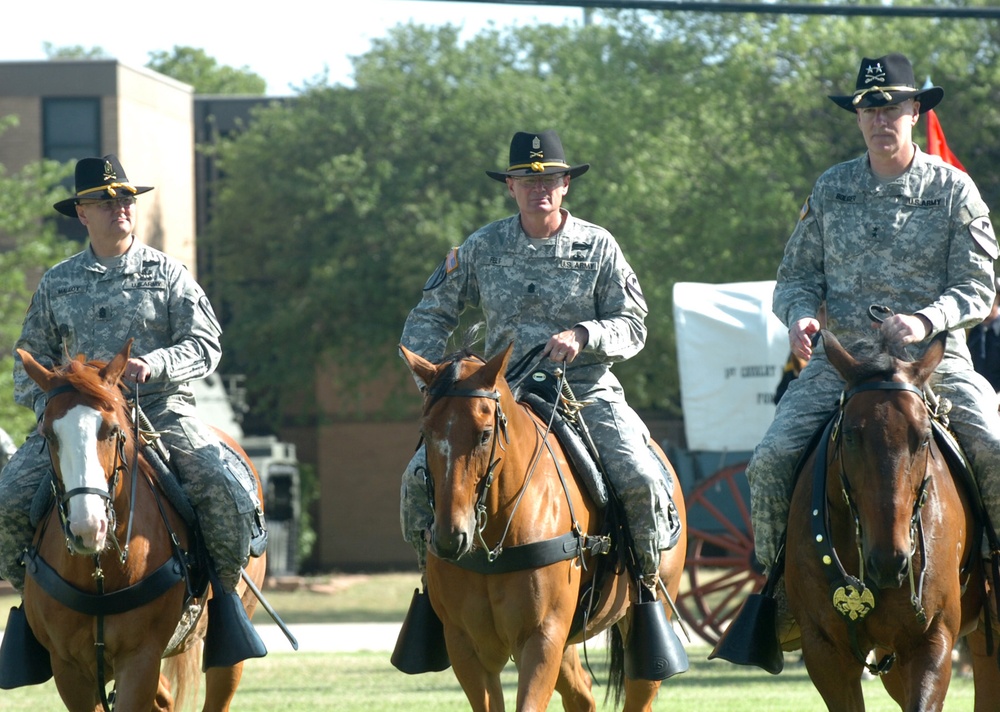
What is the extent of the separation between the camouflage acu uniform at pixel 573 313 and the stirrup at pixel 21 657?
190 cm

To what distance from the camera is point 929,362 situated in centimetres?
612

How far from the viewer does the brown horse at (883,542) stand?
585cm

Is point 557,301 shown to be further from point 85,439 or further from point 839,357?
point 85,439

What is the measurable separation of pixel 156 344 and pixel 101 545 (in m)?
1.73

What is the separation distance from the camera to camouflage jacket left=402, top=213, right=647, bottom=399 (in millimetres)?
7863

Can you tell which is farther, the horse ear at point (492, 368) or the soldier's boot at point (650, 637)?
the soldier's boot at point (650, 637)

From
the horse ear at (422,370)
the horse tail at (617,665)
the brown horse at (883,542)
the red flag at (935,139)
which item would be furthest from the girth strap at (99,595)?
the red flag at (935,139)

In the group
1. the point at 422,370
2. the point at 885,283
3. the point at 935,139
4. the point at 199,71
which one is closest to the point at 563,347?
the point at 422,370

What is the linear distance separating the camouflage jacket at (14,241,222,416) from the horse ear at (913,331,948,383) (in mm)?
3602

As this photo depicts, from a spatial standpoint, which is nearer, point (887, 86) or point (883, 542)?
point (883, 542)

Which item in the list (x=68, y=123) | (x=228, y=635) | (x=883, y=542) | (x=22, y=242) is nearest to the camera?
(x=883, y=542)

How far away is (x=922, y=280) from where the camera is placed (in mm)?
6836

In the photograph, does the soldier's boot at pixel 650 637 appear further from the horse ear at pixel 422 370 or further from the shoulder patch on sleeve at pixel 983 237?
the shoulder patch on sleeve at pixel 983 237

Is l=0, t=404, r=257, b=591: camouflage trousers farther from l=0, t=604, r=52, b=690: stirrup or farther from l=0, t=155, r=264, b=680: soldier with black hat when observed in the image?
l=0, t=604, r=52, b=690: stirrup
